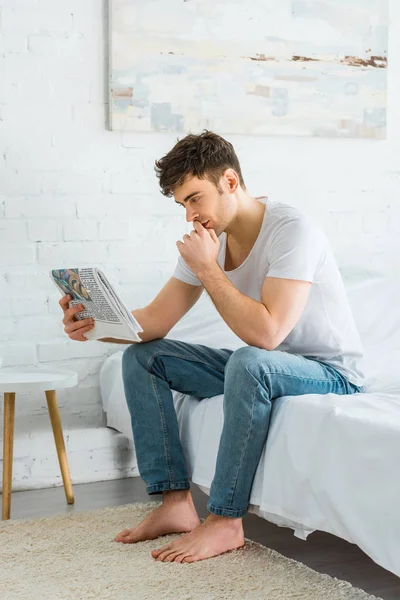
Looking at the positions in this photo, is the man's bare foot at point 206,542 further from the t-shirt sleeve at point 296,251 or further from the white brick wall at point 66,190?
the white brick wall at point 66,190

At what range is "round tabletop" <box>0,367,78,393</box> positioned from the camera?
2.55 metres

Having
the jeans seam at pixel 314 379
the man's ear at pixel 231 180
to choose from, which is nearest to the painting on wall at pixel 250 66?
the man's ear at pixel 231 180

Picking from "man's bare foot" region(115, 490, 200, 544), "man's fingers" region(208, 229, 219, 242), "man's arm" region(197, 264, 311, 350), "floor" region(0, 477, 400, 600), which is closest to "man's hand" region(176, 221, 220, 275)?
"man's fingers" region(208, 229, 219, 242)

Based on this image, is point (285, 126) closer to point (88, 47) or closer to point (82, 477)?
point (88, 47)

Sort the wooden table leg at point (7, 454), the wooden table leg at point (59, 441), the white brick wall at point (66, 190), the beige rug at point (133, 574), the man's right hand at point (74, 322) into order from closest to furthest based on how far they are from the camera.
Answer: the beige rug at point (133, 574) < the man's right hand at point (74, 322) < the wooden table leg at point (7, 454) < the wooden table leg at point (59, 441) < the white brick wall at point (66, 190)

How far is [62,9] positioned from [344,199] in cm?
132

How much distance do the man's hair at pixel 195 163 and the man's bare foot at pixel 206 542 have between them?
815 millimetres

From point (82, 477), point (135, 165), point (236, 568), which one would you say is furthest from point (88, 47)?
point (236, 568)

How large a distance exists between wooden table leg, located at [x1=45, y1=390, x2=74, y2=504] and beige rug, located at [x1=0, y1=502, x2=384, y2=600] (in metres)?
0.36

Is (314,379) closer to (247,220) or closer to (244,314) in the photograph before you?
(244,314)

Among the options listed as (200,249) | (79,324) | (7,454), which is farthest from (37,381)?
(200,249)

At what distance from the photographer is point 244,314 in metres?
2.03

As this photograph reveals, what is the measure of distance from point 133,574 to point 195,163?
0.99 meters

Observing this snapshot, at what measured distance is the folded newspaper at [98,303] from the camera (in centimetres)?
209
